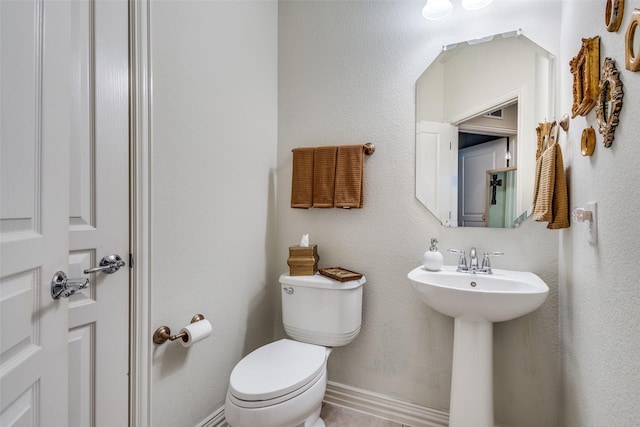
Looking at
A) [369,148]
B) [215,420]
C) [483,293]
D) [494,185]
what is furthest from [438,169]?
[215,420]

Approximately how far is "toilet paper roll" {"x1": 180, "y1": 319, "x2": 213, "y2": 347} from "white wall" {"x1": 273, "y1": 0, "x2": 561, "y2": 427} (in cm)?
71

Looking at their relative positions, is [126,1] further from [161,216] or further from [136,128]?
[161,216]

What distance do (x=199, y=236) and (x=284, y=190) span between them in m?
0.69

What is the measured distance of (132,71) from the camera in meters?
1.08

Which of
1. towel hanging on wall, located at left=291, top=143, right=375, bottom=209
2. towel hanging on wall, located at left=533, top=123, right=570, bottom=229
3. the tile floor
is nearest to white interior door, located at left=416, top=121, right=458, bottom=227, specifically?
towel hanging on wall, located at left=291, top=143, right=375, bottom=209

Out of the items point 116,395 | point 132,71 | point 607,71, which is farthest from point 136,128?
point 607,71

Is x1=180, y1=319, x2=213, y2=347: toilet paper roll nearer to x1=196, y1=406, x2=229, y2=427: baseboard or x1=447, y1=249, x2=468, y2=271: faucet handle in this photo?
x1=196, y1=406, x2=229, y2=427: baseboard

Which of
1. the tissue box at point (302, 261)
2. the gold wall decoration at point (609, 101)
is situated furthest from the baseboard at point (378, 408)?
the gold wall decoration at point (609, 101)

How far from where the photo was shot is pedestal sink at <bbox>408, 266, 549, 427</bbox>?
1.20 metres

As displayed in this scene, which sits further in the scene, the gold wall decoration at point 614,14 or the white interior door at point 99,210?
the white interior door at point 99,210

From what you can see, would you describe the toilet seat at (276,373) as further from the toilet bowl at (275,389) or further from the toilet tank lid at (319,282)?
the toilet tank lid at (319,282)

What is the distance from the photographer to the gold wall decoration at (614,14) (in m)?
0.71

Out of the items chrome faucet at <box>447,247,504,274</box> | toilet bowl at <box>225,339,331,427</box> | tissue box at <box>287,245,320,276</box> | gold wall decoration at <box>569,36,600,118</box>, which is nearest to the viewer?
gold wall decoration at <box>569,36,600,118</box>

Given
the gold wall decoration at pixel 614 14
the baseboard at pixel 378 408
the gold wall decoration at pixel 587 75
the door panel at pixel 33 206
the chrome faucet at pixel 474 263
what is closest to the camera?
the door panel at pixel 33 206
